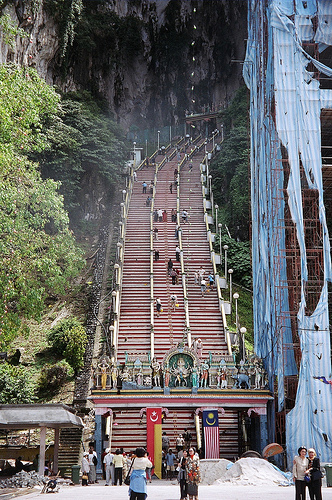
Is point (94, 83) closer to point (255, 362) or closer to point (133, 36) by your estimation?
point (133, 36)

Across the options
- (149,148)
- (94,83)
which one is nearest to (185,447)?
(94,83)

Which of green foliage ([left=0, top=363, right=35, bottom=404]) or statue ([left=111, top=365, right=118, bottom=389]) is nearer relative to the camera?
statue ([left=111, top=365, right=118, bottom=389])

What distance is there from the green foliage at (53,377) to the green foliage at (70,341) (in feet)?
1.29

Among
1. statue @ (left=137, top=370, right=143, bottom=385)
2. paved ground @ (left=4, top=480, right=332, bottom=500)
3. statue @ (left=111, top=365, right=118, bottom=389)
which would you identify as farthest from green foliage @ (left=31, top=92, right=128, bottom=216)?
paved ground @ (left=4, top=480, right=332, bottom=500)

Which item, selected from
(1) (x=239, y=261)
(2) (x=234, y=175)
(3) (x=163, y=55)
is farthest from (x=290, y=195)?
(3) (x=163, y=55)

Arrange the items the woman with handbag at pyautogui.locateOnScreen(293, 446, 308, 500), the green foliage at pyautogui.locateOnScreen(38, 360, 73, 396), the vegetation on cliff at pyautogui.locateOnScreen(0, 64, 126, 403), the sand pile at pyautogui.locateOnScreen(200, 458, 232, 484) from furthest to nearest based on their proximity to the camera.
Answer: the green foliage at pyautogui.locateOnScreen(38, 360, 73, 396) < the vegetation on cliff at pyautogui.locateOnScreen(0, 64, 126, 403) < the sand pile at pyautogui.locateOnScreen(200, 458, 232, 484) < the woman with handbag at pyautogui.locateOnScreen(293, 446, 308, 500)

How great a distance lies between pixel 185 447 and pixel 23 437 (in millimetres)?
6772

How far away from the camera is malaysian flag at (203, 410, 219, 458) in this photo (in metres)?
20.3

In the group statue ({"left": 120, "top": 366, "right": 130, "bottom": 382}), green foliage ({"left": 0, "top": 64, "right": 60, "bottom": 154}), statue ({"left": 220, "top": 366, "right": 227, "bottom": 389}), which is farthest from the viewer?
statue ({"left": 220, "top": 366, "right": 227, "bottom": 389})

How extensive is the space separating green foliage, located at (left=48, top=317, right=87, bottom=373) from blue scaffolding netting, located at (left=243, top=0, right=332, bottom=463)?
7205mm

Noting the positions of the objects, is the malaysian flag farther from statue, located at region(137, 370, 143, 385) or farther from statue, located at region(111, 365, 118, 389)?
statue, located at region(111, 365, 118, 389)

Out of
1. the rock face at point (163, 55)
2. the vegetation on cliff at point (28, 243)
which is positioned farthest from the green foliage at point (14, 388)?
the rock face at point (163, 55)

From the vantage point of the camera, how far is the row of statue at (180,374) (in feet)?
70.4

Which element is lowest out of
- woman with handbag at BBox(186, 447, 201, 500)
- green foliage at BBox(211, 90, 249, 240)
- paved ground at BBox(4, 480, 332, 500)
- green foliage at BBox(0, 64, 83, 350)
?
paved ground at BBox(4, 480, 332, 500)
